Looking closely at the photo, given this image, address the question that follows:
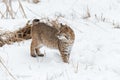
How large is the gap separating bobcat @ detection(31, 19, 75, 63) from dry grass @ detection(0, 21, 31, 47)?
65 centimetres

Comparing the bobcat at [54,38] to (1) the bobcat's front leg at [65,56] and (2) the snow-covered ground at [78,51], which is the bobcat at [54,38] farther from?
(2) the snow-covered ground at [78,51]

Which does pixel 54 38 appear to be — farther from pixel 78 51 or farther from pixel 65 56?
pixel 78 51

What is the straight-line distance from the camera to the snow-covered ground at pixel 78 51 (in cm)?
403

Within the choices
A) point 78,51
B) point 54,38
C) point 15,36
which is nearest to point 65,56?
point 54,38

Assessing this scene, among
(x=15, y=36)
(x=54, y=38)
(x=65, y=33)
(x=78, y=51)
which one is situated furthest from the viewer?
(x=15, y=36)

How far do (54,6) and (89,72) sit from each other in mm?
2623

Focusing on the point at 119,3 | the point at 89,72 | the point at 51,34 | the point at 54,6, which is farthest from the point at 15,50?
the point at 119,3

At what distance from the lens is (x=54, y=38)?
4180 millimetres

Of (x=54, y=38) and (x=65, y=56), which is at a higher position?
(x=54, y=38)

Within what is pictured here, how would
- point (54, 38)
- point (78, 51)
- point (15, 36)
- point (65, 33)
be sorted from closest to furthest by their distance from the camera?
point (65, 33) → point (54, 38) → point (78, 51) → point (15, 36)

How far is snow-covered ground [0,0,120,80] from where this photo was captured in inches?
159

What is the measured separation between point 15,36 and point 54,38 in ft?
3.56

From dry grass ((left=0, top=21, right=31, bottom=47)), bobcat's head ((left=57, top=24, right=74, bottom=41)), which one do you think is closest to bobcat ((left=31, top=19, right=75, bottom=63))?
bobcat's head ((left=57, top=24, right=74, bottom=41))

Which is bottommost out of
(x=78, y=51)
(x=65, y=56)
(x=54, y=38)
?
(x=78, y=51)
